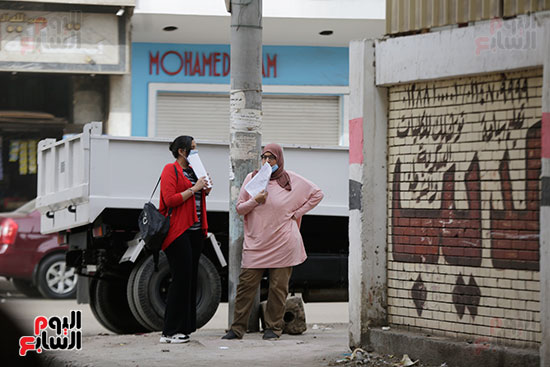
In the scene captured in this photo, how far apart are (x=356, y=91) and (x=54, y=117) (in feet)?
43.5

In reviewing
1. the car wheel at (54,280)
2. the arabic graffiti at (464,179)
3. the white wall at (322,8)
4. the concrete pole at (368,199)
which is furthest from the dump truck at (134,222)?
the white wall at (322,8)

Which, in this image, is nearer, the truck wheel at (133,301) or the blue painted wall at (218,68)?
the truck wheel at (133,301)

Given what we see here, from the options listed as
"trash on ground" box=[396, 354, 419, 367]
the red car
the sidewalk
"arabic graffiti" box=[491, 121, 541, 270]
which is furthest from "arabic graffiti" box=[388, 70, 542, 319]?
the red car

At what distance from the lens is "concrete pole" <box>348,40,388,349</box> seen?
7.31 meters

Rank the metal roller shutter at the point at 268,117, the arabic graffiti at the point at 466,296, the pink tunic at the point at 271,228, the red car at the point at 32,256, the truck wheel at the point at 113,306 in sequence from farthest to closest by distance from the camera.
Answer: the metal roller shutter at the point at 268,117 → the red car at the point at 32,256 → the truck wheel at the point at 113,306 → the pink tunic at the point at 271,228 → the arabic graffiti at the point at 466,296

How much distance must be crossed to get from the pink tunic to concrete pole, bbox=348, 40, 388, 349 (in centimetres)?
131

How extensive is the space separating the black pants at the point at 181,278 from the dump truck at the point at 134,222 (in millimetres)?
1257

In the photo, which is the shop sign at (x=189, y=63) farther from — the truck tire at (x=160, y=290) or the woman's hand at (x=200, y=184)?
the woman's hand at (x=200, y=184)

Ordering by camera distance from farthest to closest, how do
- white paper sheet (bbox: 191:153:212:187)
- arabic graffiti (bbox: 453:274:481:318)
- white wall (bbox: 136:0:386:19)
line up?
white wall (bbox: 136:0:386:19)
white paper sheet (bbox: 191:153:212:187)
arabic graffiti (bbox: 453:274:481:318)

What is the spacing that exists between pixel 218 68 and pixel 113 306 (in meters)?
10.2

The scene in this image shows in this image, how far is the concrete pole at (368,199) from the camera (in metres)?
7.31

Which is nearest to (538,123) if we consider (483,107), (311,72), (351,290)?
(483,107)

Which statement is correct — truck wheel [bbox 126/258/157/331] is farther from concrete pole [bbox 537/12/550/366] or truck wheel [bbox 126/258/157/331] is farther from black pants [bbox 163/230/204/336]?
concrete pole [bbox 537/12/550/366]

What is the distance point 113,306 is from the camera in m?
10.5
